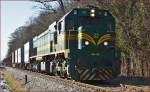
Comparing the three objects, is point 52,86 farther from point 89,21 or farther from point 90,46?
point 89,21

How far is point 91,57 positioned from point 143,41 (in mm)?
7870

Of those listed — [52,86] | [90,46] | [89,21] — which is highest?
[89,21]

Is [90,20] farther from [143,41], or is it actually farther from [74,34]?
[143,41]

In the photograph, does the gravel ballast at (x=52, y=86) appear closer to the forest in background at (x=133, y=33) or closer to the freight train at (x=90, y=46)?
the freight train at (x=90, y=46)

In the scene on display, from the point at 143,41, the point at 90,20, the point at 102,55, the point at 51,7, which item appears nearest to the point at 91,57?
the point at 102,55

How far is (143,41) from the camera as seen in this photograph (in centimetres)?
2547

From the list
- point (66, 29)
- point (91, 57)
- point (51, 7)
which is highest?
point (51, 7)

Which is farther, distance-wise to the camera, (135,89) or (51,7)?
(51,7)

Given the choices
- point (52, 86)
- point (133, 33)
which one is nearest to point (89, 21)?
point (52, 86)

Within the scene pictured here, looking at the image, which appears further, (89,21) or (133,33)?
(133,33)

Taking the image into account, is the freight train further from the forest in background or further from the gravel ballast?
the forest in background

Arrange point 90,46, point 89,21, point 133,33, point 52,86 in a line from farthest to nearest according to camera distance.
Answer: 1. point 133,33
2. point 89,21
3. point 90,46
4. point 52,86

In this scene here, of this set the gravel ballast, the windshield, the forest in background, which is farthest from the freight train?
the forest in background

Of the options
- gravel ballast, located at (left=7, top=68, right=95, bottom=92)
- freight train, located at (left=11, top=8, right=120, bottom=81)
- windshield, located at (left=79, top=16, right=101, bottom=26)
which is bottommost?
gravel ballast, located at (left=7, top=68, right=95, bottom=92)
